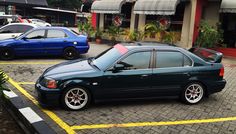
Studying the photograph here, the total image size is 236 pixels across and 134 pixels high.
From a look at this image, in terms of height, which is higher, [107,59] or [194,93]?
[107,59]

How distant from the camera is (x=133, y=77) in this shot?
673cm

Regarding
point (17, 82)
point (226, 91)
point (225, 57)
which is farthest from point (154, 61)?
point (225, 57)

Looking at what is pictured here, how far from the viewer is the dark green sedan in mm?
6465

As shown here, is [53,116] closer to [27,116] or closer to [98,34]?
[27,116]

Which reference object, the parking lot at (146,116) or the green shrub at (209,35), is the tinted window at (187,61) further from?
the green shrub at (209,35)

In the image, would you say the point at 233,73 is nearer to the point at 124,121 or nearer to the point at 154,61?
the point at 154,61

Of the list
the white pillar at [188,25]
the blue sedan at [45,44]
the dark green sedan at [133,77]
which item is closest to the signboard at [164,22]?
the white pillar at [188,25]

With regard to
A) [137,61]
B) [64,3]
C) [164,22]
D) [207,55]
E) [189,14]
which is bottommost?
[137,61]

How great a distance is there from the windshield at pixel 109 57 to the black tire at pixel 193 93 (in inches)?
70.0

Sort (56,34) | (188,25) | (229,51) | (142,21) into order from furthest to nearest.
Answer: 1. (142,21)
2. (188,25)
3. (229,51)
4. (56,34)

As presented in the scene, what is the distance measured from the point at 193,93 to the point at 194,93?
0.03 m

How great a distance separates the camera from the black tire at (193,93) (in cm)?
725

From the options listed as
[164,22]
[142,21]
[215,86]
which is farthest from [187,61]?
[142,21]

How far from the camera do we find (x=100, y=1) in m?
21.5
